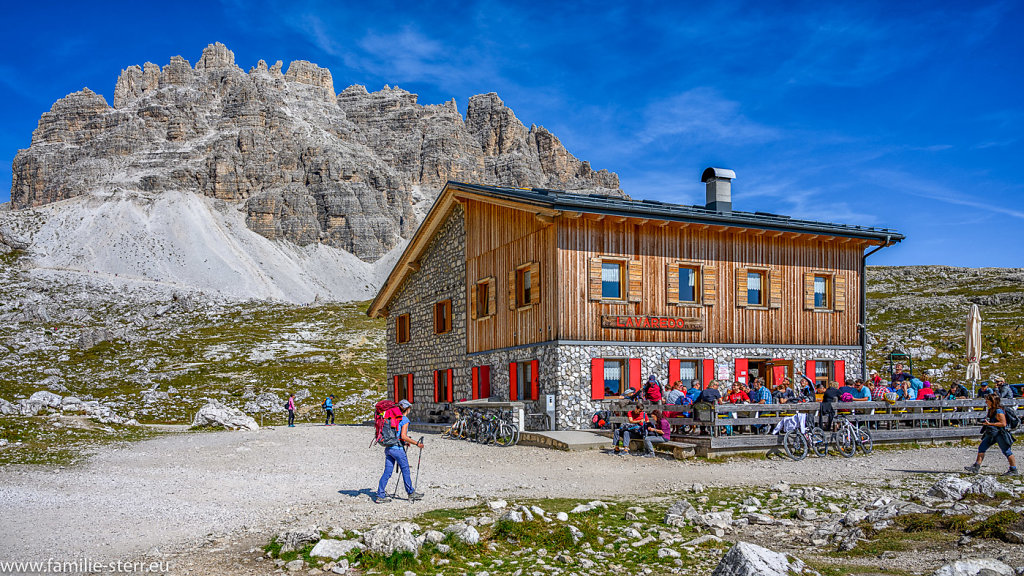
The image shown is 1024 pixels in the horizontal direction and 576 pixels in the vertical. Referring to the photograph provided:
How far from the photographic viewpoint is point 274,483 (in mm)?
14500

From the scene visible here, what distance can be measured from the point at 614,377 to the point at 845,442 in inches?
280

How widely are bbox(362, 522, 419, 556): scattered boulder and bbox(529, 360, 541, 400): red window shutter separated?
14.4 m

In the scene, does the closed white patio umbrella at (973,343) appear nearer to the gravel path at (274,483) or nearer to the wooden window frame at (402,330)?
the gravel path at (274,483)

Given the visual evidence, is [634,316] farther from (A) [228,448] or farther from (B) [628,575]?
(B) [628,575]

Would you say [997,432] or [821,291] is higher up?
[821,291]

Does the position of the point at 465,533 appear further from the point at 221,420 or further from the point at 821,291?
the point at 221,420

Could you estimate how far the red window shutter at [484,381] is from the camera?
2647 cm

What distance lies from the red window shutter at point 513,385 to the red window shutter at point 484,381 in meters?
1.73

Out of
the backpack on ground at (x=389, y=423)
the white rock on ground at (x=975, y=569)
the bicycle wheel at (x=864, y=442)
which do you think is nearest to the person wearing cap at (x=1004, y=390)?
the bicycle wheel at (x=864, y=442)

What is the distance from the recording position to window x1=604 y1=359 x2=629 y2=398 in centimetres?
2264

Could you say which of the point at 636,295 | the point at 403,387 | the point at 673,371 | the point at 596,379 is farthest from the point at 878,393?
the point at 403,387

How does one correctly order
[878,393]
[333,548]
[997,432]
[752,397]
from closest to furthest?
1. [333,548]
2. [997,432]
3. [752,397]
4. [878,393]

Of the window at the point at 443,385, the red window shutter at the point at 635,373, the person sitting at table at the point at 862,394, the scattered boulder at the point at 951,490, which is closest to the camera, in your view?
the scattered boulder at the point at 951,490

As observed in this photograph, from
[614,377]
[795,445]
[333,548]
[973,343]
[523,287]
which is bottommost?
[795,445]
